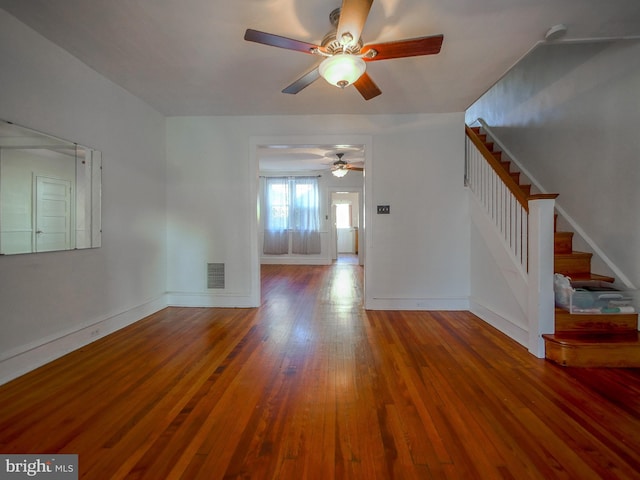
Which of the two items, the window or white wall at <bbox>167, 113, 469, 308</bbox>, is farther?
the window

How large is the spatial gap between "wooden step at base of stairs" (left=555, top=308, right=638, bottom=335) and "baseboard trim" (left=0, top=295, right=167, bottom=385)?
163 inches

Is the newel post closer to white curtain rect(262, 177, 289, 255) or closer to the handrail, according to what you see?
the handrail

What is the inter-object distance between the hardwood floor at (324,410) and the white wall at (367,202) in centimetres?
103

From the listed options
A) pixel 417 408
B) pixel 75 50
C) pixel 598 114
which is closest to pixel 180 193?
pixel 75 50

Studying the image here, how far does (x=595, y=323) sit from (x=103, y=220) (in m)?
4.59

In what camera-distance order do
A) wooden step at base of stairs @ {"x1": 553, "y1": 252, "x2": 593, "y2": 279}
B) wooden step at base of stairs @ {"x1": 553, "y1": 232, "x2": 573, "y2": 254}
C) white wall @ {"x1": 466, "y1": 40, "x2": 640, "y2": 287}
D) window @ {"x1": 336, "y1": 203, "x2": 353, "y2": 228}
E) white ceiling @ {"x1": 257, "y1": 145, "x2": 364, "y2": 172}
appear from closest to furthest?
1. white wall @ {"x1": 466, "y1": 40, "x2": 640, "y2": 287}
2. wooden step at base of stairs @ {"x1": 553, "y1": 252, "x2": 593, "y2": 279}
3. wooden step at base of stairs @ {"x1": 553, "y1": 232, "x2": 573, "y2": 254}
4. white ceiling @ {"x1": 257, "y1": 145, "x2": 364, "y2": 172}
5. window @ {"x1": 336, "y1": 203, "x2": 353, "y2": 228}

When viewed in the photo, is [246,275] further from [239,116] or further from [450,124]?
[450,124]

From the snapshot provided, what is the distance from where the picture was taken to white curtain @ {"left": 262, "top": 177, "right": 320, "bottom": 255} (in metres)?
7.87

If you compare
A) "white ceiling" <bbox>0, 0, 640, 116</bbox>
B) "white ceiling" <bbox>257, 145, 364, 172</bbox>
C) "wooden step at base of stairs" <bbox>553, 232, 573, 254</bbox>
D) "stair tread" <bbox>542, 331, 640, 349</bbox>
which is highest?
"white ceiling" <bbox>257, 145, 364, 172</bbox>

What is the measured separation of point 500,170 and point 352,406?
8.92 ft

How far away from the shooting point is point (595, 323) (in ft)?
7.70

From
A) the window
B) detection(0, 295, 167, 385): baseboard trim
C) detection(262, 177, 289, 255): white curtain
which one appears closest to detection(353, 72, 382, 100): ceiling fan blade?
detection(0, 295, 167, 385): baseboard trim

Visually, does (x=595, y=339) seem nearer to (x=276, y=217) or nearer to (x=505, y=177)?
(x=505, y=177)

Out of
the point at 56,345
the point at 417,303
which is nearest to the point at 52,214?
the point at 56,345
